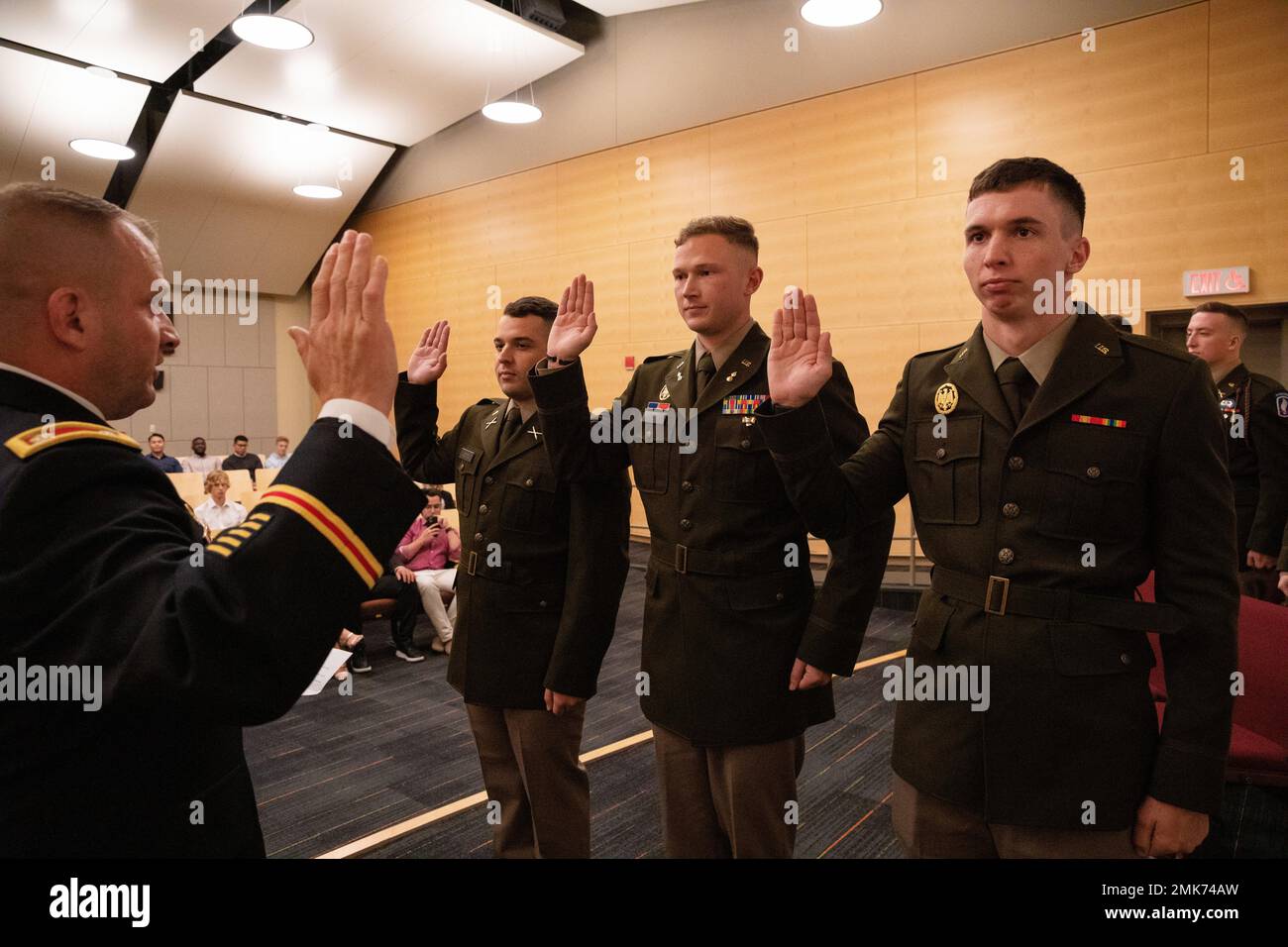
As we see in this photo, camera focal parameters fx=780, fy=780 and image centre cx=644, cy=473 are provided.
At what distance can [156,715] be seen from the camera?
944mm

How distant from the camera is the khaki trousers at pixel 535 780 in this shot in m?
2.23

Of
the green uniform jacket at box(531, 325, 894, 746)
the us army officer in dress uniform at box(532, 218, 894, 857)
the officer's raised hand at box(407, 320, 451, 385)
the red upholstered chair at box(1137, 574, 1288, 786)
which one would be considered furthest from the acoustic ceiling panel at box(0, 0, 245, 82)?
the red upholstered chair at box(1137, 574, 1288, 786)

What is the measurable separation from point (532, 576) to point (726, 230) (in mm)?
1135

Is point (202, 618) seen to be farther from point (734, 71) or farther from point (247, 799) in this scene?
point (734, 71)

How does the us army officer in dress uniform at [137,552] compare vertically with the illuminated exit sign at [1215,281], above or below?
below

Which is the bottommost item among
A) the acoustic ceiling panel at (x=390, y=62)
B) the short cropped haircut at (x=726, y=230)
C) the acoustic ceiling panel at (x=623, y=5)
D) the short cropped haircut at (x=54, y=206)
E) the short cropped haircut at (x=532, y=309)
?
the short cropped haircut at (x=54, y=206)

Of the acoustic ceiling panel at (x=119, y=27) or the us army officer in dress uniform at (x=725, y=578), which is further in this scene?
the acoustic ceiling panel at (x=119, y=27)

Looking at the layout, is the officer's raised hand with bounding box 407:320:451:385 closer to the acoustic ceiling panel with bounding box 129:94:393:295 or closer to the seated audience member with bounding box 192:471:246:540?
the seated audience member with bounding box 192:471:246:540

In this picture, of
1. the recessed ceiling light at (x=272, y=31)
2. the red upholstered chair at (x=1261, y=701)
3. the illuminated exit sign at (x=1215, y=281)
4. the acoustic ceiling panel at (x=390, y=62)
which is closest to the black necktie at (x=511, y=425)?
the red upholstered chair at (x=1261, y=701)

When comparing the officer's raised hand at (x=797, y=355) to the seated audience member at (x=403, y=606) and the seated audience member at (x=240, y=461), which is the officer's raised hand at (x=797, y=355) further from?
the seated audience member at (x=240, y=461)

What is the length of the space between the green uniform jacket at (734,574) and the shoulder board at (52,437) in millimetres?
1224

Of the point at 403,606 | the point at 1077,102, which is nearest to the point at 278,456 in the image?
the point at 403,606

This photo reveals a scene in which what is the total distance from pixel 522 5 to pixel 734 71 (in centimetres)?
266
